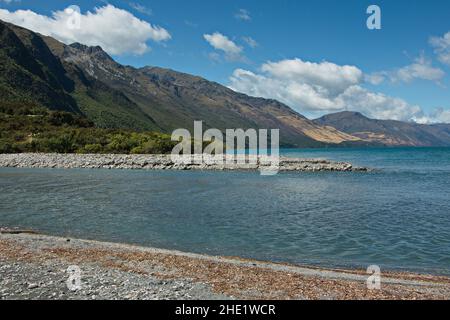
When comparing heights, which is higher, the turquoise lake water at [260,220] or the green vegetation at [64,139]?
the green vegetation at [64,139]

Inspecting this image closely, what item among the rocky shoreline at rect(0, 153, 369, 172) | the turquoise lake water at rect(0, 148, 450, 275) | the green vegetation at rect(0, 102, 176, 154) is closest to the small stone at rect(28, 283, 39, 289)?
the turquoise lake water at rect(0, 148, 450, 275)

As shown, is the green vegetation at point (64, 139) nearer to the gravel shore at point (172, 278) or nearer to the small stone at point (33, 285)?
the gravel shore at point (172, 278)

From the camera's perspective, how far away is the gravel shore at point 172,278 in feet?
39.5

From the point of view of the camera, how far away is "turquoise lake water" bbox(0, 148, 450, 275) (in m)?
19.7

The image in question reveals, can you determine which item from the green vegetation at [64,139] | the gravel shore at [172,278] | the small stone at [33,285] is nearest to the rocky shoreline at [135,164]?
the green vegetation at [64,139]

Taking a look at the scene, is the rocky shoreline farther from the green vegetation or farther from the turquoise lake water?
the turquoise lake water

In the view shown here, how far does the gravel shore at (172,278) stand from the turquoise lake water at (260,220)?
7.61ft

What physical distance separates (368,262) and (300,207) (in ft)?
48.3

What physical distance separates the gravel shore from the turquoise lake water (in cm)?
232

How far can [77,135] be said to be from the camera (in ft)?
337
